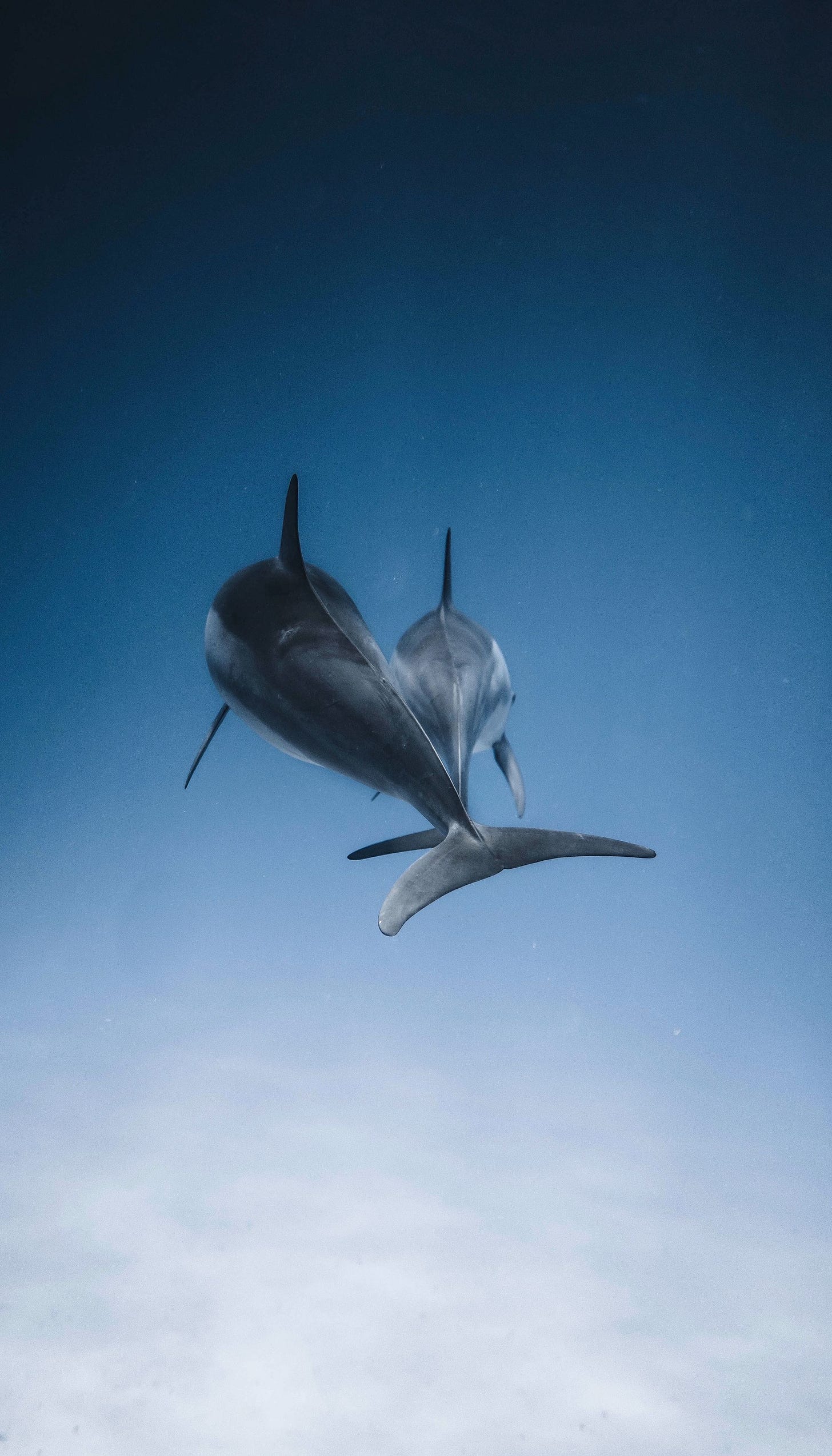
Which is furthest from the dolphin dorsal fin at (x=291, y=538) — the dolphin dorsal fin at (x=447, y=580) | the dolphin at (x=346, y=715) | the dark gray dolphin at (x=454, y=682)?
the dolphin dorsal fin at (x=447, y=580)

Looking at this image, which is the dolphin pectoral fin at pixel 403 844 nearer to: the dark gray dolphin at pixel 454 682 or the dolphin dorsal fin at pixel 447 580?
the dark gray dolphin at pixel 454 682

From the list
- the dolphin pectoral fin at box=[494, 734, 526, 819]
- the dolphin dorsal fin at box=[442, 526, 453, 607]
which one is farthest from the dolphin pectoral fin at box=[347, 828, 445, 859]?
the dolphin pectoral fin at box=[494, 734, 526, 819]

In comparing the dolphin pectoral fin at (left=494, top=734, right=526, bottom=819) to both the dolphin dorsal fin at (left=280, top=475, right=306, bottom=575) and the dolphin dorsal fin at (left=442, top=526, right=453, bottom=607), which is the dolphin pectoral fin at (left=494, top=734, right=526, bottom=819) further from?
the dolphin dorsal fin at (left=280, top=475, right=306, bottom=575)

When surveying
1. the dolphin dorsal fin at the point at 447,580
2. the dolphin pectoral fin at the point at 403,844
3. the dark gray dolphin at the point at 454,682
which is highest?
the dolphin dorsal fin at the point at 447,580

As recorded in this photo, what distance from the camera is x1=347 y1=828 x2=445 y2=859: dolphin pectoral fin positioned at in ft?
14.7

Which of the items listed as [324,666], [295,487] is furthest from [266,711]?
[295,487]

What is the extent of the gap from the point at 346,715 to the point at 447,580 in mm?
2690

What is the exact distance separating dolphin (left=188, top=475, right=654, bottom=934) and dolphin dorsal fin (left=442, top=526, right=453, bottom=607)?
160 cm

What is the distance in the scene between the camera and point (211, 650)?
5246 mm

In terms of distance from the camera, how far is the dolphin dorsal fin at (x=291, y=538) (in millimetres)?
4910

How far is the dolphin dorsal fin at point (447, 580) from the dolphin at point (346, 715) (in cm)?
160

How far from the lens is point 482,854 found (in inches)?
166

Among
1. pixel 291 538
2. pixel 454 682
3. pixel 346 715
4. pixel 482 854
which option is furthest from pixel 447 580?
pixel 482 854

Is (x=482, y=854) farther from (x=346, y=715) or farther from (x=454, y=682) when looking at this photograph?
(x=454, y=682)
